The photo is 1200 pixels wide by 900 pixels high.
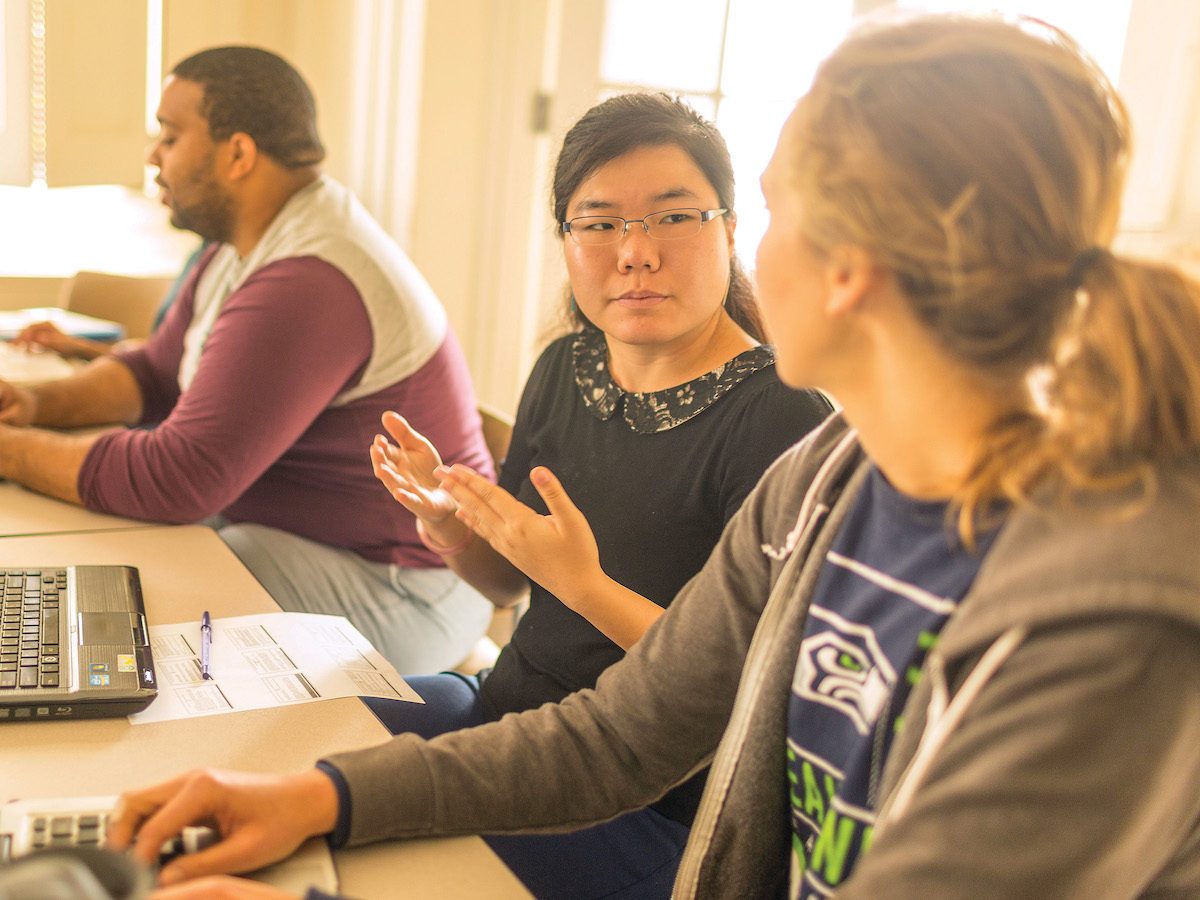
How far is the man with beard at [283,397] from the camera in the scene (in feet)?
5.85

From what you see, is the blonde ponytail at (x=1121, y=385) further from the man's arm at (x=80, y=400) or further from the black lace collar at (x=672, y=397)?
the man's arm at (x=80, y=400)

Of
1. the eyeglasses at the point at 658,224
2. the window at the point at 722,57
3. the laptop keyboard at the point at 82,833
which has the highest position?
the window at the point at 722,57

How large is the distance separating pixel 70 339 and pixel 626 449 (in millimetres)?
1770

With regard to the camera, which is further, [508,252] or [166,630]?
[508,252]

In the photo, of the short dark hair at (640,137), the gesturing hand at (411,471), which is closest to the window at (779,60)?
the short dark hair at (640,137)

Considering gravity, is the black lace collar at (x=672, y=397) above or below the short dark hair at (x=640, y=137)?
below

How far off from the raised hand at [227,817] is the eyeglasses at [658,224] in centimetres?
78

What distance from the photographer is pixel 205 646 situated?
3.96ft

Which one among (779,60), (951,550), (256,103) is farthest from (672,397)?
(779,60)

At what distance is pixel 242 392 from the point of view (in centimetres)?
180

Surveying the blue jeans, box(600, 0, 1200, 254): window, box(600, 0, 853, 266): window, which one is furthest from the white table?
box(600, 0, 853, 266): window

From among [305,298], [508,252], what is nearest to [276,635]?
[305,298]

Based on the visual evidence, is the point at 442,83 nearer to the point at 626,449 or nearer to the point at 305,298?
the point at 305,298

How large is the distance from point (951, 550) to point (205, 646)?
78 centimetres
